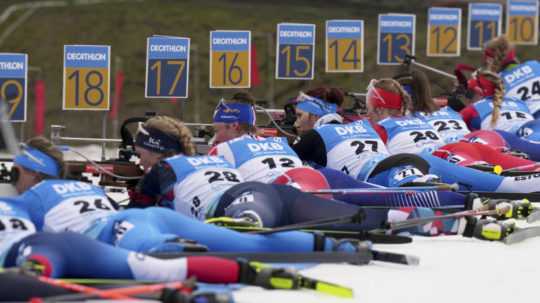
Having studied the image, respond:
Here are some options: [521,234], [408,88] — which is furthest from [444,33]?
[521,234]

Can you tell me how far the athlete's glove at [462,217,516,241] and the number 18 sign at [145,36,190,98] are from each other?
4.91 meters

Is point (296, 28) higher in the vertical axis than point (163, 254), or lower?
higher

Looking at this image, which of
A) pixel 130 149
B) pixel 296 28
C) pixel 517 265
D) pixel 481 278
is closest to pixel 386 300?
pixel 481 278

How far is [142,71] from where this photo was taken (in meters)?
26.3

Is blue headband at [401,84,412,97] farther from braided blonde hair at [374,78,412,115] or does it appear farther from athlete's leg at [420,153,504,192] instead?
athlete's leg at [420,153,504,192]

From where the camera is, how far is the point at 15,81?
1317 centimetres

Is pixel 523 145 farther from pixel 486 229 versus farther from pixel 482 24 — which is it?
pixel 482 24

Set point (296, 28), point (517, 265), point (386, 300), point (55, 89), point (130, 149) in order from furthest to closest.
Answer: point (55, 89) < point (296, 28) < point (130, 149) < point (517, 265) < point (386, 300)

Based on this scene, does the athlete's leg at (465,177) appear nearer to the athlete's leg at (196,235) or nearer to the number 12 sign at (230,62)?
the athlete's leg at (196,235)

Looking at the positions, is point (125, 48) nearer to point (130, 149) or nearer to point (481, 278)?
point (130, 149)

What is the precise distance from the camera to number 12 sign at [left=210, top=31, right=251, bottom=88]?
48.2 feet

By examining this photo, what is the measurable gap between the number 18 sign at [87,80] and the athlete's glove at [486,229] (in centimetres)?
494

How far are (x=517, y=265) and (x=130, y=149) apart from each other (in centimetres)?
406

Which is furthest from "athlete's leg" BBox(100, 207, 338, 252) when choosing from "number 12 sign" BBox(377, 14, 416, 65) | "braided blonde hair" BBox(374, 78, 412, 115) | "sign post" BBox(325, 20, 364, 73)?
"number 12 sign" BBox(377, 14, 416, 65)
